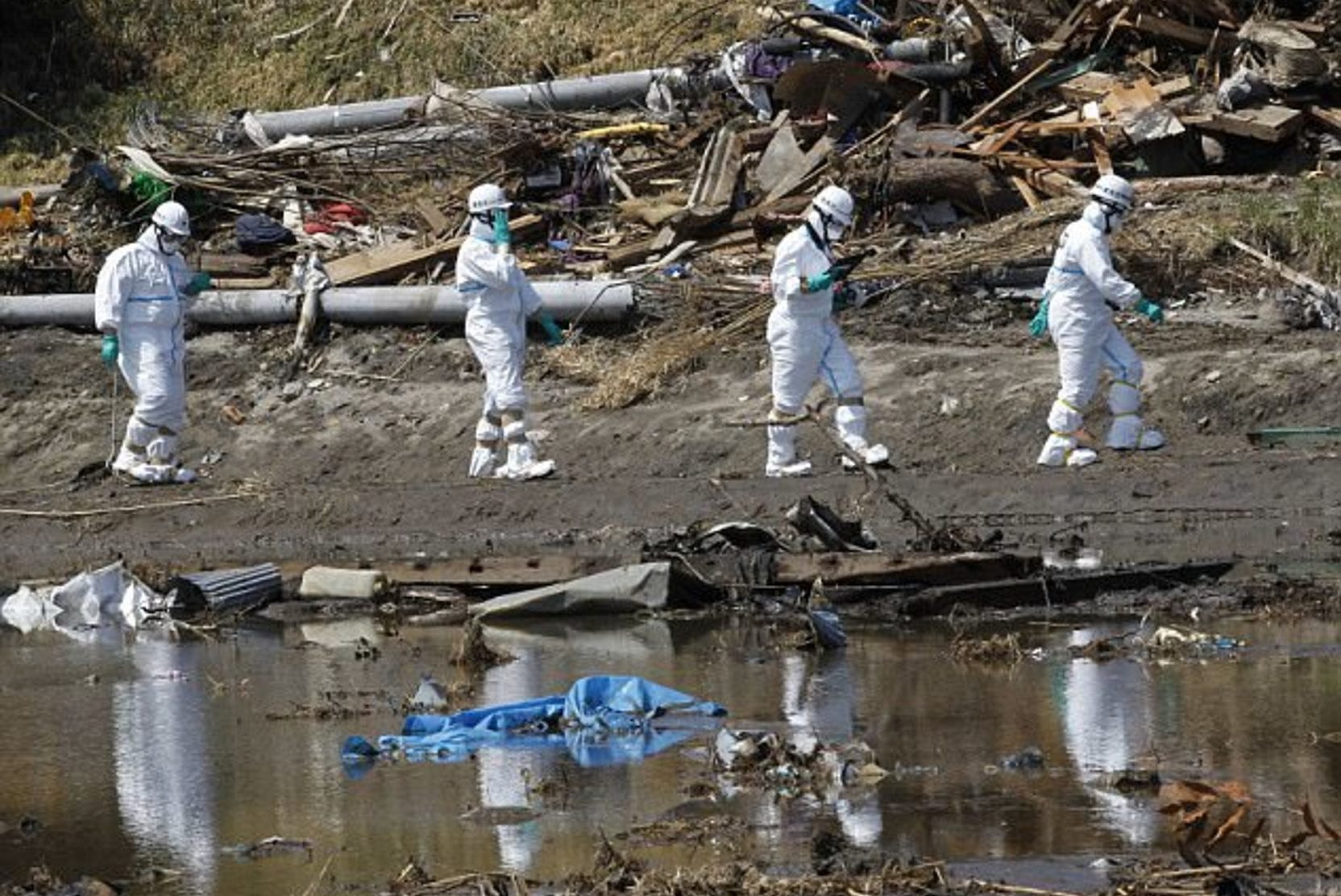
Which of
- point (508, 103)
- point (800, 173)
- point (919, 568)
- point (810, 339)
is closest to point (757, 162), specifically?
point (800, 173)

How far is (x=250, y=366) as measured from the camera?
25.2m

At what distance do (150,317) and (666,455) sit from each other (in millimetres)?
4038

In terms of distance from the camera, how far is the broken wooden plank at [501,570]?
56.6 ft

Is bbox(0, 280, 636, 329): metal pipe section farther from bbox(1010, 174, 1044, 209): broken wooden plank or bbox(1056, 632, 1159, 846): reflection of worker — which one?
bbox(1056, 632, 1159, 846): reflection of worker

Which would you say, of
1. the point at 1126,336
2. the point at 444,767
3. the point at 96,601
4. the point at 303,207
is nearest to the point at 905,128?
the point at 1126,336

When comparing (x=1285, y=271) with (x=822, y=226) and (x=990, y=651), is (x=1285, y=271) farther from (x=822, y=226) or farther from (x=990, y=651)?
(x=990, y=651)

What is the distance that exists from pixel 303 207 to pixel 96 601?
9655mm

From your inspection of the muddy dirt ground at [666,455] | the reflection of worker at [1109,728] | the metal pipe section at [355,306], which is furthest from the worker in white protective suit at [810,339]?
the reflection of worker at [1109,728]

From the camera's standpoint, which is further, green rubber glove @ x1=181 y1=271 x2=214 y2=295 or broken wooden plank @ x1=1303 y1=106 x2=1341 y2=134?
broken wooden plank @ x1=1303 y1=106 x2=1341 y2=134

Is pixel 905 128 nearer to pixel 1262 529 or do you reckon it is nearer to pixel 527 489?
pixel 527 489

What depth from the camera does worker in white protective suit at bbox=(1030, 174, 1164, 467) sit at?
19.6 m

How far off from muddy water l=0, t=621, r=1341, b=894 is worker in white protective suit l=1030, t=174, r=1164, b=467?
463 cm

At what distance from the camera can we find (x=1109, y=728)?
11.9 meters

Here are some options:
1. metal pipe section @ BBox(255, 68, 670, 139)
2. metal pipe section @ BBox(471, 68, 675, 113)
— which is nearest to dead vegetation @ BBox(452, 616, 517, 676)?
metal pipe section @ BBox(255, 68, 670, 139)
